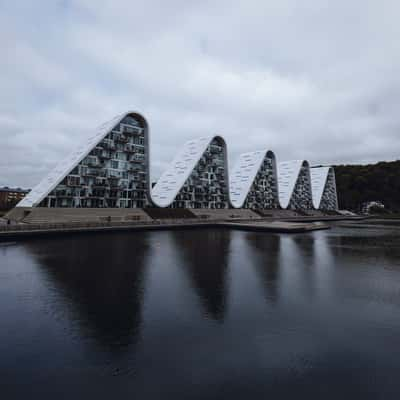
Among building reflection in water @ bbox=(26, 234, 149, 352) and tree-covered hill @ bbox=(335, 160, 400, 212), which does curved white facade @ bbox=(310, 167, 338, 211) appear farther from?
building reflection in water @ bbox=(26, 234, 149, 352)

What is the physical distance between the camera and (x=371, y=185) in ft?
434

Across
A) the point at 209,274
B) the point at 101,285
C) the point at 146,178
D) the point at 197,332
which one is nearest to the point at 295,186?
the point at 146,178

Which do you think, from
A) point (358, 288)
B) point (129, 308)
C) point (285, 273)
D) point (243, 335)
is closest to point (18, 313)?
point (129, 308)

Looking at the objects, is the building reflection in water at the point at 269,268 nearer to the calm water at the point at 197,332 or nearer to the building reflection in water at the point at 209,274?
the calm water at the point at 197,332

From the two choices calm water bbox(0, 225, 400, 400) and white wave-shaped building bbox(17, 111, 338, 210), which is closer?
calm water bbox(0, 225, 400, 400)

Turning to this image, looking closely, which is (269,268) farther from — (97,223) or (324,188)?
(324,188)

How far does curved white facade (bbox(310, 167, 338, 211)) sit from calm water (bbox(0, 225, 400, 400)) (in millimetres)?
127474

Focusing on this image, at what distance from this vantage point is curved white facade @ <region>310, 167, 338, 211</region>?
460 feet

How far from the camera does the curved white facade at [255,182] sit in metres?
98.7

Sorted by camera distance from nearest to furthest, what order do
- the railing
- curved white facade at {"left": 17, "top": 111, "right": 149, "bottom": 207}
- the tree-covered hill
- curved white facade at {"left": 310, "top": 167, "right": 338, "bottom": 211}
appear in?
1. the railing
2. curved white facade at {"left": 17, "top": 111, "right": 149, "bottom": 207}
3. the tree-covered hill
4. curved white facade at {"left": 310, "top": 167, "right": 338, "bottom": 211}

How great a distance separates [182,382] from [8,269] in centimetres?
1865

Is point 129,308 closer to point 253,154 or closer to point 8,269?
point 8,269

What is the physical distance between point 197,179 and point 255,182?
28649 millimetres

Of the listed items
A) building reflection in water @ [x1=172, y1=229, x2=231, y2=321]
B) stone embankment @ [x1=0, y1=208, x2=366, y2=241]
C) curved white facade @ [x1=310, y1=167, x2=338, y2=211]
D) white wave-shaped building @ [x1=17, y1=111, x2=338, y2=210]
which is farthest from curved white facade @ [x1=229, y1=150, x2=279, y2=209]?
building reflection in water @ [x1=172, y1=229, x2=231, y2=321]
